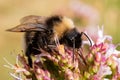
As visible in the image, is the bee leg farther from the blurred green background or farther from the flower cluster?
the blurred green background

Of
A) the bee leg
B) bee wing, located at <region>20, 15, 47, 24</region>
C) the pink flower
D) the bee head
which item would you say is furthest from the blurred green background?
the pink flower

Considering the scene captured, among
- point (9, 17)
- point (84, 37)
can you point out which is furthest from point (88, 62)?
point (9, 17)

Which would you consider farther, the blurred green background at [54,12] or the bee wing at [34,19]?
the blurred green background at [54,12]

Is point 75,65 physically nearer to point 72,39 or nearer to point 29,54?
point 72,39

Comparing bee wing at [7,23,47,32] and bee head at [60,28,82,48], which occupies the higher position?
bee wing at [7,23,47,32]

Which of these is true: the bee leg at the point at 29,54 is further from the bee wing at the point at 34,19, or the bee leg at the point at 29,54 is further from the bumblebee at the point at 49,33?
the bee wing at the point at 34,19

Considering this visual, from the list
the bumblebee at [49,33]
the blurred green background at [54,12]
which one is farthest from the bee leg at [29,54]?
the blurred green background at [54,12]

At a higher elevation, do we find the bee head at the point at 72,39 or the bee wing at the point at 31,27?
the bee wing at the point at 31,27
